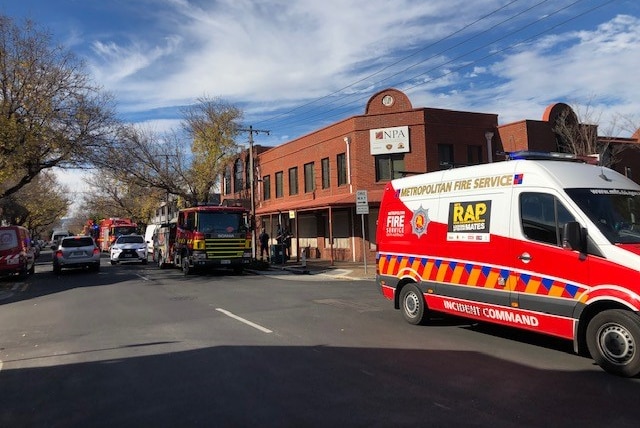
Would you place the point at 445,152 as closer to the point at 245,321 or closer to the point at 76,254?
the point at 76,254

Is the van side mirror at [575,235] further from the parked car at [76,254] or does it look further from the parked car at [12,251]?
the parked car at [76,254]

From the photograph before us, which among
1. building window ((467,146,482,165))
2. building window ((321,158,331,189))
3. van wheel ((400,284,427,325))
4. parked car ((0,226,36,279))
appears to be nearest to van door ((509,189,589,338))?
van wheel ((400,284,427,325))

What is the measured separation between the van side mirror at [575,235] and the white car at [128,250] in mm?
27716

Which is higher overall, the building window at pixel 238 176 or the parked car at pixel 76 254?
the building window at pixel 238 176

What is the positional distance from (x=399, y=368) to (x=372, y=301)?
604 cm

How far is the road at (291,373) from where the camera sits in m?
4.70

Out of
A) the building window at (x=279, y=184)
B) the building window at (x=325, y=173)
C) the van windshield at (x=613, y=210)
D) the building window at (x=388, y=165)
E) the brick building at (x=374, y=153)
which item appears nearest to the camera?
the van windshield at (x=613, y=210)

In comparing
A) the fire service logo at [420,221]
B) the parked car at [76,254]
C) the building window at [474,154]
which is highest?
the building window at [474,154]

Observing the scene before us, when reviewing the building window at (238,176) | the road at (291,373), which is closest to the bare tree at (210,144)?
the building window at (238,176)

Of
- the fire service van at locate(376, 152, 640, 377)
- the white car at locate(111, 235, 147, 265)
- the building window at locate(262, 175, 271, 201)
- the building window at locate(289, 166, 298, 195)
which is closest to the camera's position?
the fire service van at locate(376, 152, 640, 377)

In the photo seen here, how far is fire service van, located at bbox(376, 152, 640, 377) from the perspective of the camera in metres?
5.86

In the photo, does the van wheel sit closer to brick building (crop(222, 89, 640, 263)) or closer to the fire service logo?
the fire service logo

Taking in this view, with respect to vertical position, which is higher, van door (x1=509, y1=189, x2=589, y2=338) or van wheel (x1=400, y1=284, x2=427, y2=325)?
van door (x1=509, y1=189, x2=589, y2=338)

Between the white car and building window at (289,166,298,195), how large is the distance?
982cm
